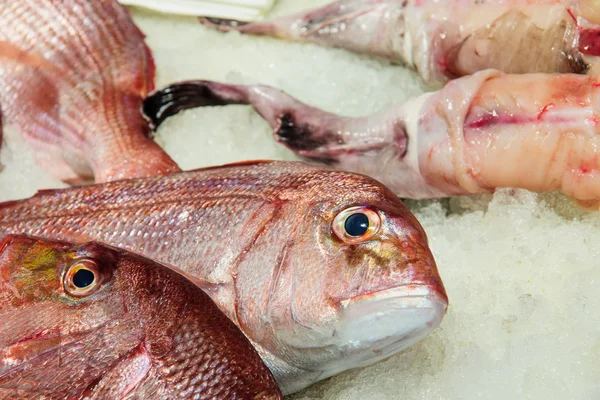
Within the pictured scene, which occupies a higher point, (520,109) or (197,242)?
(520,109)

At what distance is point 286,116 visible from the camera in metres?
2.25

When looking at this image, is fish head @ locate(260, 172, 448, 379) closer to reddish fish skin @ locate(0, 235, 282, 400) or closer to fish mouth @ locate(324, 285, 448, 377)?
fish mouth @ locate(324, 285, 448, 377)

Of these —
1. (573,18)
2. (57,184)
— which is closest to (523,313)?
(573,18)

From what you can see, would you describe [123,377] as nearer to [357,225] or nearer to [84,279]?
[84,279]

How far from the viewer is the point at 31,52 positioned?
2.33m

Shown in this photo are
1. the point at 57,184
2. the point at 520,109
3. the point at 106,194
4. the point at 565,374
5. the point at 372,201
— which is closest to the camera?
the point at 372,201

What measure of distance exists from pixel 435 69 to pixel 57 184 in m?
1.57

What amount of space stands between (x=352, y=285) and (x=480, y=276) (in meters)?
0.63

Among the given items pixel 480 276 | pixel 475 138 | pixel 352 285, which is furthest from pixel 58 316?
pixel 475 138

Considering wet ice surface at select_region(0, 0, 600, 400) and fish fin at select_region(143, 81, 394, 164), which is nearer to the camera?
wet ice surface at select_region(0, 0, 600, 400)

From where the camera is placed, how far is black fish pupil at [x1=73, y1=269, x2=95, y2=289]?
1.18 meters

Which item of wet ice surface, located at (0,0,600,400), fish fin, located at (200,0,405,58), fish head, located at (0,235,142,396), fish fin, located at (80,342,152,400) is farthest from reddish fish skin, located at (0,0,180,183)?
fish fin, located at (80,342,152,400)

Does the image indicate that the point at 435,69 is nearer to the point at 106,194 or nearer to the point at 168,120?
the point at 168,120

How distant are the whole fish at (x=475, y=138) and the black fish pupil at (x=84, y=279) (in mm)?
1106
